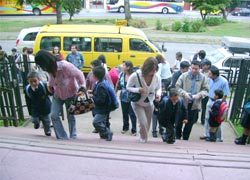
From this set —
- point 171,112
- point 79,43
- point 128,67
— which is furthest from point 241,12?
point 171,112

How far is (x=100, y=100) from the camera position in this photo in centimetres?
641

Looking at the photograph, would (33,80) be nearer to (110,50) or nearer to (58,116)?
(58,116)

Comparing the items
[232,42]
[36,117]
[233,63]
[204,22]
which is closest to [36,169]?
[36,117]

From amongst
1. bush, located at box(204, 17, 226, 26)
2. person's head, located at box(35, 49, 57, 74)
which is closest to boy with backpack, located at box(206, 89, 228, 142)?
person's head, located at box(35, 49, 57, 74)

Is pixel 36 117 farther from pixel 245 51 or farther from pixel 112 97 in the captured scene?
pixel 245 51

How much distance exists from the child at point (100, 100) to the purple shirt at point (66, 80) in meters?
0.44

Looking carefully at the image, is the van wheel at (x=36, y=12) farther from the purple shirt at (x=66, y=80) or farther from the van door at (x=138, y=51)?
the purple shirt at (x=66, y=80)

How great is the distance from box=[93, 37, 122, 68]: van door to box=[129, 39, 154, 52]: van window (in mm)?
413

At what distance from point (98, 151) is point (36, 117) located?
97.0 inches

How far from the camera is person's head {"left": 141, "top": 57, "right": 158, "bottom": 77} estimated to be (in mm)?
5957

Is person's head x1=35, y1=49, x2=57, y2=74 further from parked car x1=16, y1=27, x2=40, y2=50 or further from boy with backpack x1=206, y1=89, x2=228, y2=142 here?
parked car x1=16, y1=27, x2=40, y2=50

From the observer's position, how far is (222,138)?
8.13 m

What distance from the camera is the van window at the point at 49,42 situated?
48.1ft

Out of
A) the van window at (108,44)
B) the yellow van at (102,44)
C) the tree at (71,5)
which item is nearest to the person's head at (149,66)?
the yellow van at (102,44)
